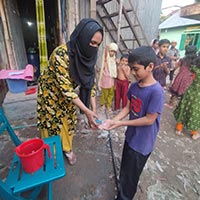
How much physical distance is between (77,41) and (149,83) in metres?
0.76

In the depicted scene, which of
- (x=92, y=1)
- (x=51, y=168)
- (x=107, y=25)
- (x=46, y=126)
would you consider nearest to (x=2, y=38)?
(x=92, y=1)

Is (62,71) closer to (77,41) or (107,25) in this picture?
(77,41)

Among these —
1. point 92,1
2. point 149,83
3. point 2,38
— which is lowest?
point 149,83

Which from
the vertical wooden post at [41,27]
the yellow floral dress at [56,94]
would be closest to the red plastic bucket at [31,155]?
the yellow floral dress at [56,94]

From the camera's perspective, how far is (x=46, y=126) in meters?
1.72

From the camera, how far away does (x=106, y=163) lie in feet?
6.93

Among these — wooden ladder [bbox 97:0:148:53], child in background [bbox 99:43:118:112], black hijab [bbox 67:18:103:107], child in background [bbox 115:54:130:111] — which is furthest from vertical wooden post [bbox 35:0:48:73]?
wooden ladder [bbox 97:0:148:53]

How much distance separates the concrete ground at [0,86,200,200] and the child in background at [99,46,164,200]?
0.48 m

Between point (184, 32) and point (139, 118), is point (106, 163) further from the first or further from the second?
point (184, 32)

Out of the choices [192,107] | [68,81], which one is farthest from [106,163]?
[192,107]

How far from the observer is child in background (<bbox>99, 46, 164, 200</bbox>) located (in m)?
1.02

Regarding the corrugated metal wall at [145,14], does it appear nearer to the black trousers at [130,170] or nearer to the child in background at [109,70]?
the child in background at [109,70]

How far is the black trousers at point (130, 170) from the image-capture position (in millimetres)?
1241

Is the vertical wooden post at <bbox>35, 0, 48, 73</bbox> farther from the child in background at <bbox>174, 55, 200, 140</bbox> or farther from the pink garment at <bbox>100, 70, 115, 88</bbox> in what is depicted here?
the child in background at <bbox>174, 55, 200, 140</bbox>
